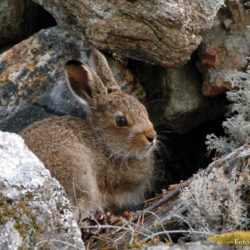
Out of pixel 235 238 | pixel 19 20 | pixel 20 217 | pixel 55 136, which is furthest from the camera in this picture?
pixel 19 20

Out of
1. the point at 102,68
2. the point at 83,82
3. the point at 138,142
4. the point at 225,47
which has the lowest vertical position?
the point at 138,142

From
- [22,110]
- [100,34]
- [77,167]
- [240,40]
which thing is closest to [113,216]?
[77,167]

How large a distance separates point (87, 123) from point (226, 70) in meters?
2.14

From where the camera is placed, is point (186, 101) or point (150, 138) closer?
point (150, 138)

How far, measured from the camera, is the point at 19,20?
7.41 m

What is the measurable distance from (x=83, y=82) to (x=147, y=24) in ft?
3.91

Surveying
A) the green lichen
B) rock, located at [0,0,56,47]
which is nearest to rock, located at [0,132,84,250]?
the green lichen

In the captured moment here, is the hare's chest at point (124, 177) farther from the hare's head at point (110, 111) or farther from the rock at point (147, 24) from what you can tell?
the rock at point (147, 24)

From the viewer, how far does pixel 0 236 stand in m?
3.66

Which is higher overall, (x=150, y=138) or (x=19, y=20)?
(x=19, y=20)

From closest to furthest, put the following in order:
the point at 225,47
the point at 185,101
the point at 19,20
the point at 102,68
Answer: the point at 102,68, the point at 225,47, the point at 185,101, the point at 19,20

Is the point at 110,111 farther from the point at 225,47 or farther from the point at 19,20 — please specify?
the point at 19,20

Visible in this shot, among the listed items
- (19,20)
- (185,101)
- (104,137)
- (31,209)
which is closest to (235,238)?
(31,209)

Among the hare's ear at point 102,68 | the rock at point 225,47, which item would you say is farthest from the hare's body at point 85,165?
the rock at point 225,47
